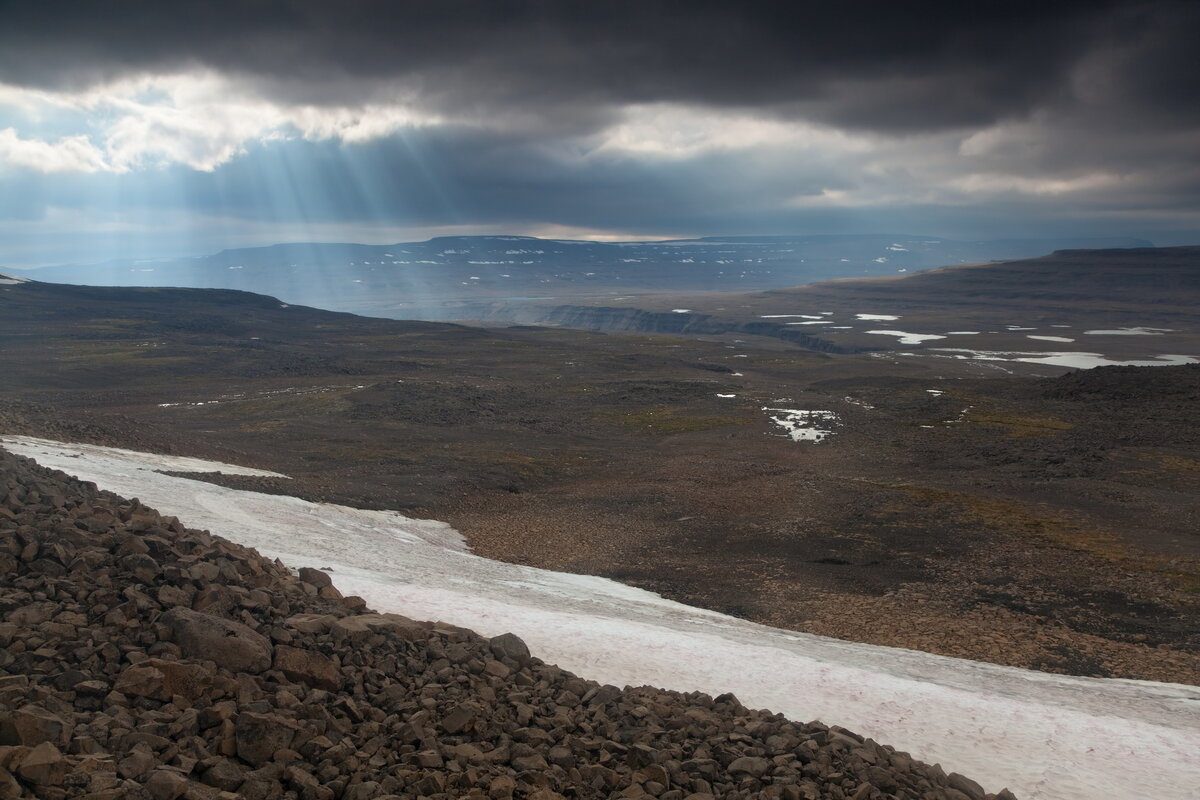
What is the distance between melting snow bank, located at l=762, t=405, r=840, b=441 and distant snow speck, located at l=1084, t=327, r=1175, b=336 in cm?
13720

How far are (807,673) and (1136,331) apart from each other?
19732 cm

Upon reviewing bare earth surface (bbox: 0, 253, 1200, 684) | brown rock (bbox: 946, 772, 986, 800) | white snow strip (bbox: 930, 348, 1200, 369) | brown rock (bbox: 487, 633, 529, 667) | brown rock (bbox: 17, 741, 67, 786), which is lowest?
bare earth surface (bbox: 0, 253, 1200, 684)

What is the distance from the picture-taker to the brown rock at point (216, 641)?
1100cm

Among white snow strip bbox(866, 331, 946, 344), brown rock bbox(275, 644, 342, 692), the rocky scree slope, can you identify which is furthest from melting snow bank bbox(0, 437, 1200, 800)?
white snow strip bbox(866, 331, 946, 344)

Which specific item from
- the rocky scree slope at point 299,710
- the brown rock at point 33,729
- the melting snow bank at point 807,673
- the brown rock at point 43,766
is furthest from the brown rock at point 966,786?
the brown rock at point 33,729

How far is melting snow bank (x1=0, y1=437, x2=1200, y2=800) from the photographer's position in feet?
46.6

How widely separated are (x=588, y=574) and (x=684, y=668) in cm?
1138

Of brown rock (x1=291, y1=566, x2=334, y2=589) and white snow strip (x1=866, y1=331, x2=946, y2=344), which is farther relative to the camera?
white snow strip (x1=866, y1=331, x2=946, y2=344)

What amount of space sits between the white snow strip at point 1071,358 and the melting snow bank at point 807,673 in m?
126

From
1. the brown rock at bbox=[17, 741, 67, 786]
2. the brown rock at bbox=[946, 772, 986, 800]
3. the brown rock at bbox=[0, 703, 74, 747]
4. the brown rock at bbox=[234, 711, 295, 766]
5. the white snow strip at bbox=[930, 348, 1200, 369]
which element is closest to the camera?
the brown rock at bbox=[17, 741, 67, 786]

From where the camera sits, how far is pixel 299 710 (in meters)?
10.2

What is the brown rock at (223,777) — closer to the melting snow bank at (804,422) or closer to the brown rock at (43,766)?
the brown rock at (43,766)

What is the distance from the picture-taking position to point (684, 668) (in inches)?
648

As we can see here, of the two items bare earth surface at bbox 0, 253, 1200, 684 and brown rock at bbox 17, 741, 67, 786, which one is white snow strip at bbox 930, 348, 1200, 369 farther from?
brown rock at bbox 17, 741, 67, 786
